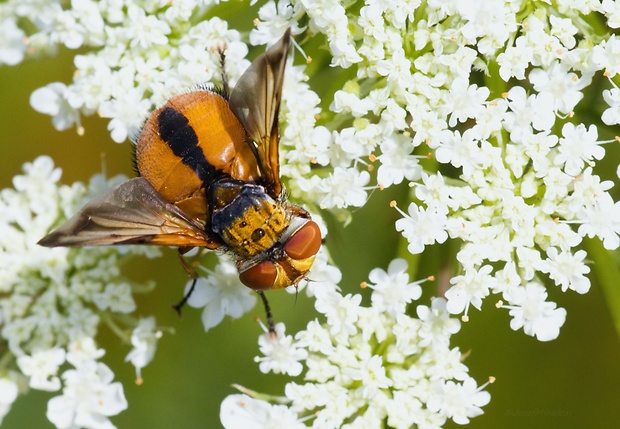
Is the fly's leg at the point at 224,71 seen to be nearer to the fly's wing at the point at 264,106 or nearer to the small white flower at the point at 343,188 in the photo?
the fly's wing at the point at 264,106

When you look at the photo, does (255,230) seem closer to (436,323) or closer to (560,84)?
(436,323)

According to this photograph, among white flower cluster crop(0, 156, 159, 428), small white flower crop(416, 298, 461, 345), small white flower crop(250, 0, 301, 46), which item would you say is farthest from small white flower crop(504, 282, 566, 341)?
white flower cluster crop(0, 156, 159, 428)

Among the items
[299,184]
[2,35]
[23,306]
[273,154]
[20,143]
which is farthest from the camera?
[20,143]

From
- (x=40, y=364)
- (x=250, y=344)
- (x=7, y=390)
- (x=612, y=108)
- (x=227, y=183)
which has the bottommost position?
(x=7, y=390)

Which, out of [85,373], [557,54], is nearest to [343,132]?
[557,54]

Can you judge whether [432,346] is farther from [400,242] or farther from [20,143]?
[20,143]

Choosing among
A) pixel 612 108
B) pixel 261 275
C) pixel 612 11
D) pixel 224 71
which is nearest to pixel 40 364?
pixel 261 275
